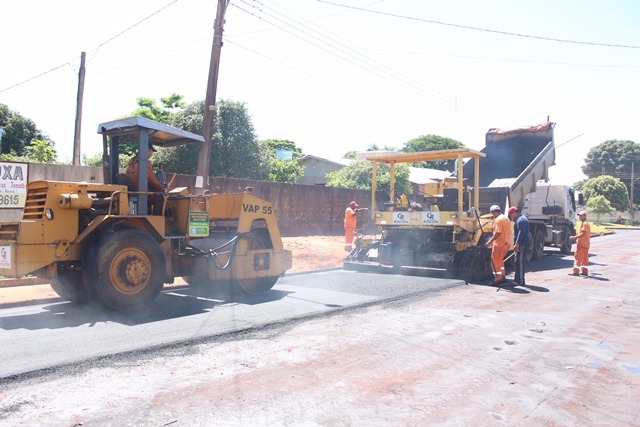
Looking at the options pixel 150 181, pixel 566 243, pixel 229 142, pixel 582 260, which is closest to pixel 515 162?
pixel 582 260

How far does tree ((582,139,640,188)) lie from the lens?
212ft

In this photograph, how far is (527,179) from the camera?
45.8 ft

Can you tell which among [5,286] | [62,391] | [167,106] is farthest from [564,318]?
[167,106]

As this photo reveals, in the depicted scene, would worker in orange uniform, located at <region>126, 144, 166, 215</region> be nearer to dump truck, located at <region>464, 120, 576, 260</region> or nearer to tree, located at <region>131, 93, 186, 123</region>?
dump truck, located at <region>464, 120, 576, 260</region>

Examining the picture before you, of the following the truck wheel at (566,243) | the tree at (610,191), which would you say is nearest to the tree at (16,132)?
the truck wheel at (566,243)

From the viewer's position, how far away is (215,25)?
11.8 m

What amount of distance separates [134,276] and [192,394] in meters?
3.11

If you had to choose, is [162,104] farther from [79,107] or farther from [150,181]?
[150,181]

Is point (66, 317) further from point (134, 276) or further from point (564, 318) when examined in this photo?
point (564, 318)

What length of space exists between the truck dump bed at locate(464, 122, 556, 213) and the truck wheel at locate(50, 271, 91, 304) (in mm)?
9570

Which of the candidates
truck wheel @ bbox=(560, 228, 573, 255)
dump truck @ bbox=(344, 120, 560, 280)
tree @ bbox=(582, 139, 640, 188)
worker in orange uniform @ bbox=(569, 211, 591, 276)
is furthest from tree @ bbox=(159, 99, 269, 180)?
tree @ bbox=(582, 139, 640, 188)

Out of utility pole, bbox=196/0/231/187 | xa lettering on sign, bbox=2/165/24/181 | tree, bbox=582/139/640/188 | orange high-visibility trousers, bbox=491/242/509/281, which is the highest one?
tree, bbox=582/139/640/188

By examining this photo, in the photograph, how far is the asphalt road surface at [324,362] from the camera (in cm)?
381

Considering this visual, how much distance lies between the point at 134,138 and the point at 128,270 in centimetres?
205
